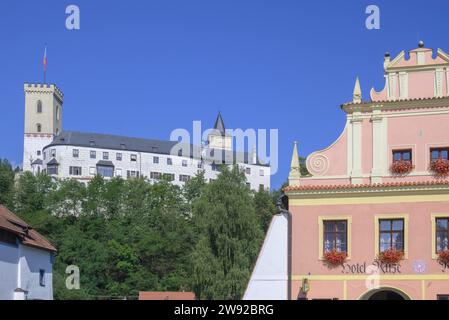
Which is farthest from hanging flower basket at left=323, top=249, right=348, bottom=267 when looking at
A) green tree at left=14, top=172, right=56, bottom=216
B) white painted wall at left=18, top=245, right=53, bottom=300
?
green tree at left=14, top=172, right=56, bottom=216

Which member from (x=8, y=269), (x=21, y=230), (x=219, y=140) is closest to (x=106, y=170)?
(x=219, y=140)

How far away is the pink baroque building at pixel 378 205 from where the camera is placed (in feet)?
89.7

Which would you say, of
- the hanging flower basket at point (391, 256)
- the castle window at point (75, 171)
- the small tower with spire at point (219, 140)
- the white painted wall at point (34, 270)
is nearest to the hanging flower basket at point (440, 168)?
the hanging flower basket at point (391, 256)

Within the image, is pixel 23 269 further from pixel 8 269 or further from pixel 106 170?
pixel 106 170

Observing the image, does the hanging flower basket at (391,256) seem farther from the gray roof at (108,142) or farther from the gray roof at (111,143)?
the gray roof at (108,142)

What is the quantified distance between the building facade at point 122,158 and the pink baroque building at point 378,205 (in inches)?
3833

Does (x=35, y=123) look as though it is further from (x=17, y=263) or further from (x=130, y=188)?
(x=17, y=263)

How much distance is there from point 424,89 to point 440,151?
7.71 ft

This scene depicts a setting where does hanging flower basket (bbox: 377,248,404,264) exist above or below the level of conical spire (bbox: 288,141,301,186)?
below

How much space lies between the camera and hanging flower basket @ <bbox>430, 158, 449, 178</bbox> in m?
27.6

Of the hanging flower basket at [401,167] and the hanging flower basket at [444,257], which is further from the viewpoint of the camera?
the hanging flower basket at [401,167]

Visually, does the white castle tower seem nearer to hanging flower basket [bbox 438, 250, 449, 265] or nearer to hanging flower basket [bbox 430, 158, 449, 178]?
hanging flower basket [bbox 430, 158, 449, 178]

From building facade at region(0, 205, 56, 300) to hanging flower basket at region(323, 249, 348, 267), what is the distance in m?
17.2

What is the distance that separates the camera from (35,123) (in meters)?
148
